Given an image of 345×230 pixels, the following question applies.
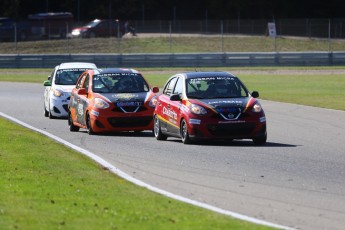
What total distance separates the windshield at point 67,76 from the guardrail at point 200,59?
2806cm

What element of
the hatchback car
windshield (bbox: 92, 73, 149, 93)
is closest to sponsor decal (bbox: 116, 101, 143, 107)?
windshield (bbox: 92, 73, 149, 93)

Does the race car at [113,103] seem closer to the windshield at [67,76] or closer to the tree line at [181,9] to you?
the windshield at [67,76]

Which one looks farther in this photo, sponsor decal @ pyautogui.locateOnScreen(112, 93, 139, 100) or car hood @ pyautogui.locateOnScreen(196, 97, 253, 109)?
sponsor decal @ pyautogui.locateOnScreen(112, 93, 139, 100)

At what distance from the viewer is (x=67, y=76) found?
2936 cm

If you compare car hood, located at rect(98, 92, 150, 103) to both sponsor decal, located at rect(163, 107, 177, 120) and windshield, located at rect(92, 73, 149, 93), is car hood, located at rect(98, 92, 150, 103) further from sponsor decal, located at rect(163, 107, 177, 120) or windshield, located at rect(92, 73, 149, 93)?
sponsor decal, located at rect(163, 107, 177, 120)

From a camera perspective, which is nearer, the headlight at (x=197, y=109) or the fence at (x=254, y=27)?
the headlight at (x=197, y=109)

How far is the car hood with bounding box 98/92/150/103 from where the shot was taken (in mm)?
22628

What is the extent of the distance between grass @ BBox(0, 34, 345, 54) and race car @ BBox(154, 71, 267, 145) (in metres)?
44.6

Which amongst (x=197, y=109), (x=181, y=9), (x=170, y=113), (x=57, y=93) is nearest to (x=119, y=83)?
(x=170, y=113)

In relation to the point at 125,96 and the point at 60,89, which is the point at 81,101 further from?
the point at 60,89

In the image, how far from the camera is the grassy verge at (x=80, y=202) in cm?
961

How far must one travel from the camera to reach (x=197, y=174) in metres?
14.6

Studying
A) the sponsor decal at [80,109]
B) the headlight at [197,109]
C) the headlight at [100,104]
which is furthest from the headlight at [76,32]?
the headlight at [197,109]

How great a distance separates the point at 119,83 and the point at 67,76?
5.95 metres
